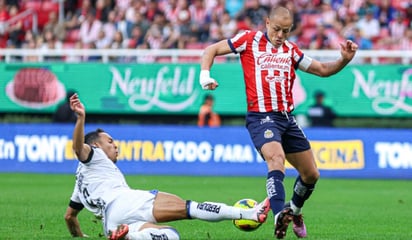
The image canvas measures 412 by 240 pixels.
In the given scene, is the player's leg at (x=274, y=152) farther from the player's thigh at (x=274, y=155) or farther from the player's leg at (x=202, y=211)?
the player's leg at (x=202, y=211)

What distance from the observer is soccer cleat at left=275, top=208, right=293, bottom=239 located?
973cm

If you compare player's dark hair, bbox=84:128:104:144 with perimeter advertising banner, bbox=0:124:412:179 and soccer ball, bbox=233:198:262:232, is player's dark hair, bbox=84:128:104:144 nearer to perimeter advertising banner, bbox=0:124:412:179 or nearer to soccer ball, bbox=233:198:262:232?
soccer ball, bbox=233:198:262:232

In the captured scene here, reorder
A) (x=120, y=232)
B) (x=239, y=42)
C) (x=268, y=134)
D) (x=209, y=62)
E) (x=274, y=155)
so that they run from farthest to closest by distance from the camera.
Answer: (x=239, y=42) < (x=209, y=62) < (x=268, y=134) < (x=274, y=155) < (x=120, y=232)

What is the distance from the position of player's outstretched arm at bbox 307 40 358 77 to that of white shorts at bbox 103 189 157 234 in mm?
3080

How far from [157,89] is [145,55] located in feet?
3.39

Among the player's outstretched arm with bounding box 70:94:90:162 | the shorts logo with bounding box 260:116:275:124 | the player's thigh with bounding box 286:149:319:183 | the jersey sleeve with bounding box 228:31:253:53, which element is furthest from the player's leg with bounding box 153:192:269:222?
the jersey sleeve with bounding box 228:31:253:53

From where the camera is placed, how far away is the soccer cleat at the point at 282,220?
9.73m

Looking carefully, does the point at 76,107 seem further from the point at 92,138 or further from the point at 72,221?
the point at 72,221

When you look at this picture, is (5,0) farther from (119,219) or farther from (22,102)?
(119,219)

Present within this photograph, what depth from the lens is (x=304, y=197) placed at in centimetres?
1168

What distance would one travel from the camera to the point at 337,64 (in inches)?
461

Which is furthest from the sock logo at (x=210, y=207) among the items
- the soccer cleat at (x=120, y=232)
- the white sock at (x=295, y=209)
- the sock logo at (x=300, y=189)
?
the sock logo at (x=300, y=189)

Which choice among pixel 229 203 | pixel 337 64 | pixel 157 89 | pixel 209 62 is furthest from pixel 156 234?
pixel 157 89

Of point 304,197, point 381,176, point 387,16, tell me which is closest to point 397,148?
point 381,176
